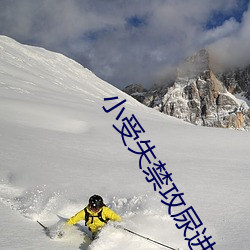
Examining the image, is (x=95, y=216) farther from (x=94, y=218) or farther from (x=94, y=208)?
(x=94, y=208)

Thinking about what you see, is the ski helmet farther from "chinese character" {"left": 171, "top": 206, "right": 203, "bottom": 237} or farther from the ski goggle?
"chinese character" {"left": 171, "top": 206, "right": 203, "bottom": 237}

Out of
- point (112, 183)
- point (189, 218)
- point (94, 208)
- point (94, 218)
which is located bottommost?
point (189, 218)

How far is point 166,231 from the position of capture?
5.91 meters

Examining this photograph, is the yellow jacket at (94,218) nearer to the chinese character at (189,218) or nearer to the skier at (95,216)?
the skier at (95,216)

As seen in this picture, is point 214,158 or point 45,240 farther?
point 214,158

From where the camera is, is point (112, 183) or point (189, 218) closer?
point (189, 218)

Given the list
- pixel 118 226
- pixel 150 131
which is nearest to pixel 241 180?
pixel 118 226

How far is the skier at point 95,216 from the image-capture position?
5.87 metres

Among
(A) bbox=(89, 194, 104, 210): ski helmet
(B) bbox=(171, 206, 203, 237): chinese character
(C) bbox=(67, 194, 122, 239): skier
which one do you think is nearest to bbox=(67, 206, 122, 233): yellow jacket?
(C) bbox=(67, 194, 122, 239): skier

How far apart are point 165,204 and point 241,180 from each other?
112 inches

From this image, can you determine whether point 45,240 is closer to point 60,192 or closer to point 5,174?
point 60,192

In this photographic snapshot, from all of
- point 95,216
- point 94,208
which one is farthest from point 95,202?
point 95,216

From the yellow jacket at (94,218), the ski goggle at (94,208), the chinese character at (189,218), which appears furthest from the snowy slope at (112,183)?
the ski goggle at (94,208)

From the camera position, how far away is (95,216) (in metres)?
5.96
